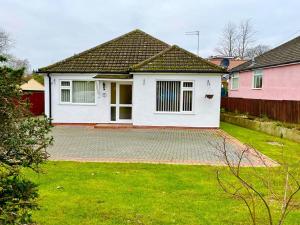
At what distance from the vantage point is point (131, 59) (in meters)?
20.1

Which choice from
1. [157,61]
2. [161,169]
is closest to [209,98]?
[157,61]

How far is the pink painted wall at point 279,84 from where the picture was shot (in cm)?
2042

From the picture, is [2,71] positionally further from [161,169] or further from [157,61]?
[157,61]

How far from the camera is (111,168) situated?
8516 millimetres

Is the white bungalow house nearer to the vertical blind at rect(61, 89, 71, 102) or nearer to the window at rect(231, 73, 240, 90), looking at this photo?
the vertical blind at rect(61, 89, 71, 102)

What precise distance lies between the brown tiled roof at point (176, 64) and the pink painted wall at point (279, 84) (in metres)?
6.05

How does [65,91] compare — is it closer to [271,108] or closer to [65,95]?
[65,95]

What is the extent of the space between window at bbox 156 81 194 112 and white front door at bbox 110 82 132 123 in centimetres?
218

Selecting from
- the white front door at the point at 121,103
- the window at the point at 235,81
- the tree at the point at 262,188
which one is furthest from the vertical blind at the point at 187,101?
the window at the point at 235,81

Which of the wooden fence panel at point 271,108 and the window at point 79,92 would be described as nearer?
the wooden fence panel at point 271,108

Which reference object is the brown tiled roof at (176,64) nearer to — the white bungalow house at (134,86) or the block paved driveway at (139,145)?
the white bungalow house at (134,86)

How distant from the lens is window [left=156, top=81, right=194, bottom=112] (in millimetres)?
17891

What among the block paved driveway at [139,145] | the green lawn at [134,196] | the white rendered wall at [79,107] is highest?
the white rendered wall at [79,107]

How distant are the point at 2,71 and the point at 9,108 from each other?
45 cm
